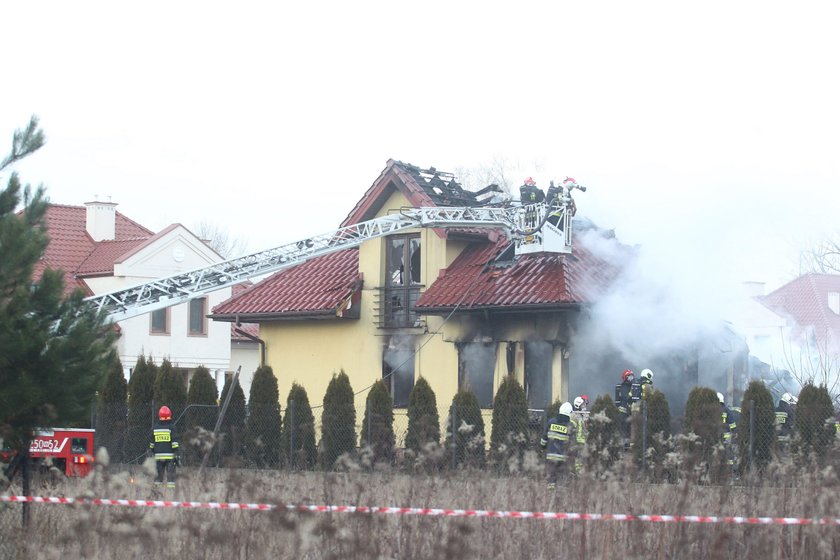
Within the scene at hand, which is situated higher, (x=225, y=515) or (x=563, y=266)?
(x=563, y=266)

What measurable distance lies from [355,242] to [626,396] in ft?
27.2

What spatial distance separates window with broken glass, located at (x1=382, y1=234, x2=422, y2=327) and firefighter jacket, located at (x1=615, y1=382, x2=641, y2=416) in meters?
7.26

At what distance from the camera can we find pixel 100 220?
158ft

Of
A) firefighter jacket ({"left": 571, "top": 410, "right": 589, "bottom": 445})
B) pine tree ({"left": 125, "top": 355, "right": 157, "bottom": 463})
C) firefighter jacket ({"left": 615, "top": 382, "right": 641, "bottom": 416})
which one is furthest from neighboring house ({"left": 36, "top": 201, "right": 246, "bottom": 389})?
firefighter jacket ({"left": 571, "top": 410, "right": 589, "bottom": 445})

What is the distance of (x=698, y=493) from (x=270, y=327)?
827 inches

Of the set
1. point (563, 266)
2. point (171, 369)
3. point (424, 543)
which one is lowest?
point (424, 543)

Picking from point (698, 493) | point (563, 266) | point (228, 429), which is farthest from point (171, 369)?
point (698, 493)

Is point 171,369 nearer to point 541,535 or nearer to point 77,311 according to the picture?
point 77,311

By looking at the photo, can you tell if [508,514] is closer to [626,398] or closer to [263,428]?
[626,398]

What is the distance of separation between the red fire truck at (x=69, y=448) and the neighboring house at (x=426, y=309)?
684 centimetres

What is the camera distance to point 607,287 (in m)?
26.1

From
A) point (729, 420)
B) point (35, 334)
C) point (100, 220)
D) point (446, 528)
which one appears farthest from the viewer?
point (100, 220)

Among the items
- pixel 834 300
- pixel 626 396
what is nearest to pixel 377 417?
pixel 626 396

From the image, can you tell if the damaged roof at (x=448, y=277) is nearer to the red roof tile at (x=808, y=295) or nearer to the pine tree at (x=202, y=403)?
the pine tree at (x=202, y=403)
